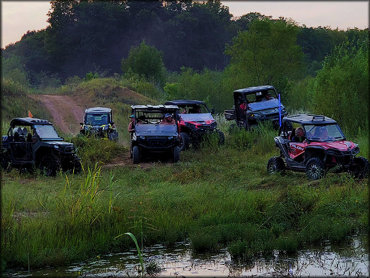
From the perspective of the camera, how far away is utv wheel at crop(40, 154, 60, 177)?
18.0 meters

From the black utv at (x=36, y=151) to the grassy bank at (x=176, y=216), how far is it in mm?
1731

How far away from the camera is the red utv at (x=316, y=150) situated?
15.6 metres

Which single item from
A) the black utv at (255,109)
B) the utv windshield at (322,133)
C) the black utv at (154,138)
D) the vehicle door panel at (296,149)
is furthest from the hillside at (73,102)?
the utv windshield at (322,133)

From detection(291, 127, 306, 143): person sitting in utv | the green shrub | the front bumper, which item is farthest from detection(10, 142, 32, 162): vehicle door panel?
detection(291, 127, 306, 143): person sitting in utv

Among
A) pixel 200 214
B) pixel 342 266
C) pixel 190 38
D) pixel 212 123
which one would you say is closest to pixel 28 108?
pixel 212 123

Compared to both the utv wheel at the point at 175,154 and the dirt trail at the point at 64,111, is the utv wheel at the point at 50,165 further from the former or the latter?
the dirt trail at the point at 64,111

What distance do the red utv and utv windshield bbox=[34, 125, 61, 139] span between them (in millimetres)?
6273

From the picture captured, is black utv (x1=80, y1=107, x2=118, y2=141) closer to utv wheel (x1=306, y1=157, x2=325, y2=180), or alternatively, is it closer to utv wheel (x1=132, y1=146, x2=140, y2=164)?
utv wheel (x1=132, y1=146, x2=140, y2=164)

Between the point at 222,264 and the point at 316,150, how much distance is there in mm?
6821

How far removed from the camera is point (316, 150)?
16.2 m

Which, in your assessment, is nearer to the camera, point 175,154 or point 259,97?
point 175,154

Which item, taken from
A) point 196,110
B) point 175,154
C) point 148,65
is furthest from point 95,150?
point 148,65

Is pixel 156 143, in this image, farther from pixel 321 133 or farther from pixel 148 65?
pixel 148 65

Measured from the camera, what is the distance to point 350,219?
12.3m
